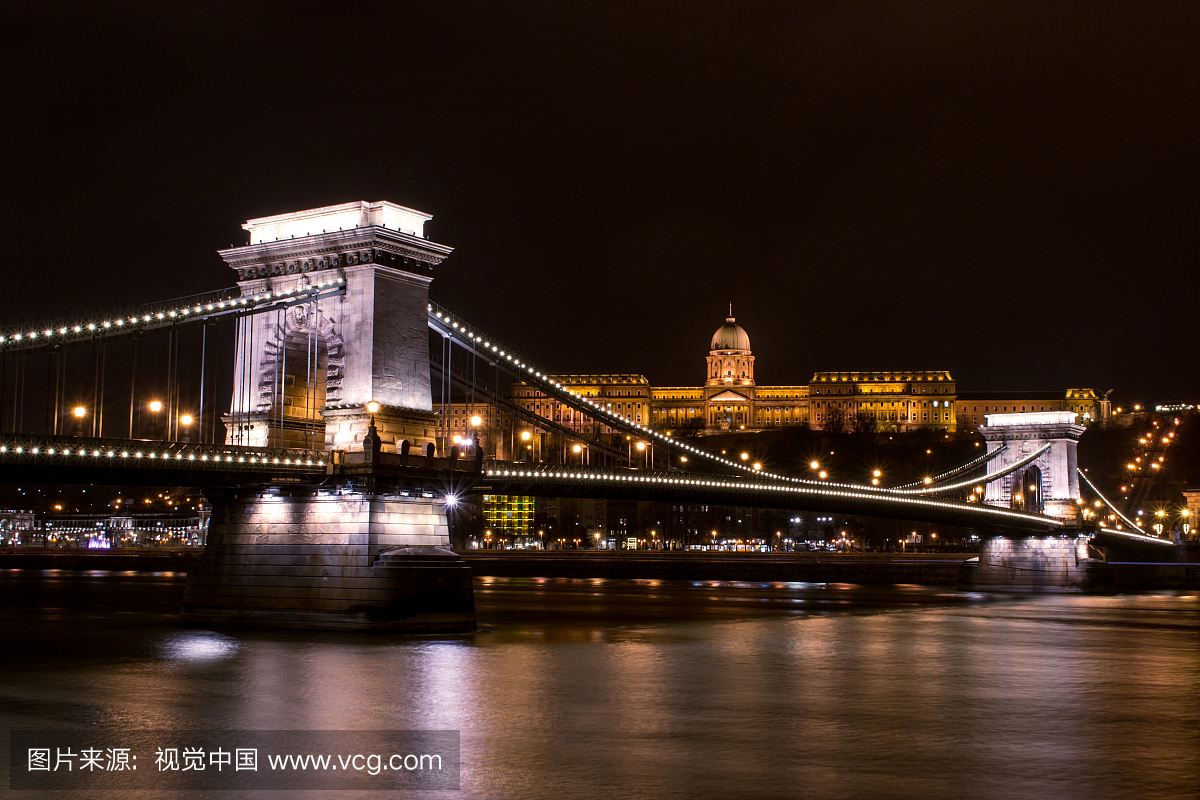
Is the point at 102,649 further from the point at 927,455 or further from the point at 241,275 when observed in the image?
the point at 927,455

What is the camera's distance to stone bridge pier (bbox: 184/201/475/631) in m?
29.8

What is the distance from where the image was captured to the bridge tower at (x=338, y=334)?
32.2m

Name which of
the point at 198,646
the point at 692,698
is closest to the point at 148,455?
the point at 198,646

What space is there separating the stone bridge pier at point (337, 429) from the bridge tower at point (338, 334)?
4 centimetres

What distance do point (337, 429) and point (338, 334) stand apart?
2.47 m

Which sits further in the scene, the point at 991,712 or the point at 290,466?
the point at 290,466

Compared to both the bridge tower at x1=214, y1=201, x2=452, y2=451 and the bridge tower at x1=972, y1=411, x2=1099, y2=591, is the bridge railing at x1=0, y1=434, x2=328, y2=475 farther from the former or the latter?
the bridge tower at x1=972, y1=411, x2=1099, y2=591

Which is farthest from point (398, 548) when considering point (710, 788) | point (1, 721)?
point (710, 788)

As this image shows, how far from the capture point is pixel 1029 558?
223 feet

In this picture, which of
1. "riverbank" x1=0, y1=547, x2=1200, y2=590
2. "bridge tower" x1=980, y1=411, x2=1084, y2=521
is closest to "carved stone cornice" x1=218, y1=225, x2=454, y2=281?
"riverbank" x1=0, y1=547, x2=1200, y2=590

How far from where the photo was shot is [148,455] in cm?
2639

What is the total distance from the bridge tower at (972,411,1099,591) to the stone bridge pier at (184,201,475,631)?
1736 inches

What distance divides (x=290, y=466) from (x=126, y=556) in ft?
262

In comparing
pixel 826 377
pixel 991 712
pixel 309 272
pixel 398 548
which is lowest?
pixel 991 712
